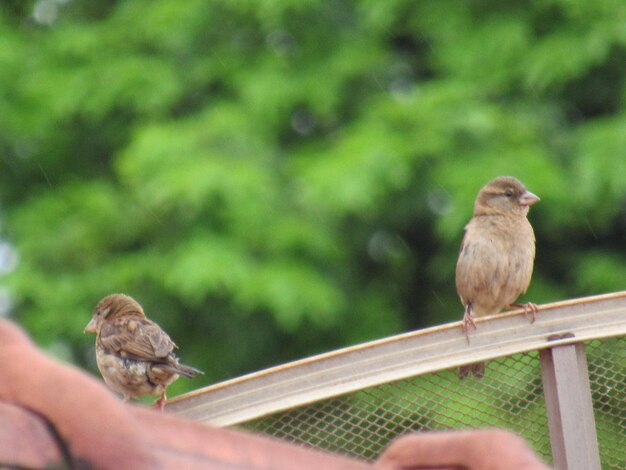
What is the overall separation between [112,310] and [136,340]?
2.00 feet

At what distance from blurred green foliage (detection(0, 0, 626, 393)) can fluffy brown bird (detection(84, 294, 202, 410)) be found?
1.65 m

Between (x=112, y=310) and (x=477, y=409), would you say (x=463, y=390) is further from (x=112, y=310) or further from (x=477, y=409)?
(x=112, y=310)

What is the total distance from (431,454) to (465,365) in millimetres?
1330

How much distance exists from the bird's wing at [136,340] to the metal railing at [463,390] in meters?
2.10

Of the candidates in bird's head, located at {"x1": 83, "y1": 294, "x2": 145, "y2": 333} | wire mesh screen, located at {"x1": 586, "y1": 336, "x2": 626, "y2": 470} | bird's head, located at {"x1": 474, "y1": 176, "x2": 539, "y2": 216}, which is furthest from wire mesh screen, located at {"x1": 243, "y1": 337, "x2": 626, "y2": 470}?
bird's head, located at {"x1": 474, "y1": 176, "x2": 539, "y2": 216}

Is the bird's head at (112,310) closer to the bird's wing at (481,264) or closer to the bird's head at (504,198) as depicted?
the bird's wing at (481,264)

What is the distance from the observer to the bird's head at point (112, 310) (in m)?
5.86

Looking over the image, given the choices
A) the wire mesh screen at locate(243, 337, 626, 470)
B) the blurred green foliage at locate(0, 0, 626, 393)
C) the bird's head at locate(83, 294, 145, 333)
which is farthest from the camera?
the blurred green foliage at locate(0, 0, 626, 393)

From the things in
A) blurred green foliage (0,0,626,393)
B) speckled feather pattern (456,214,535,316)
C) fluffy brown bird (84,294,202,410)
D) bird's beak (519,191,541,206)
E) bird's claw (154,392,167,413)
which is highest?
blurred green foliage (0,0,626,393)

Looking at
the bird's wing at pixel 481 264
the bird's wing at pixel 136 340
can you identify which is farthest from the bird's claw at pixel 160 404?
the bird's wing at pixel 481 264

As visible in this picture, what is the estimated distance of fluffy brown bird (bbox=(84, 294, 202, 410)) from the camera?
5320 millimetres

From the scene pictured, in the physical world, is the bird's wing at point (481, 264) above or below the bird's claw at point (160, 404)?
above

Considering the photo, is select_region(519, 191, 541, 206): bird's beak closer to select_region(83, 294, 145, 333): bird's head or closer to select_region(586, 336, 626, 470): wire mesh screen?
select_region(83, 294, 145, 333): bird's head

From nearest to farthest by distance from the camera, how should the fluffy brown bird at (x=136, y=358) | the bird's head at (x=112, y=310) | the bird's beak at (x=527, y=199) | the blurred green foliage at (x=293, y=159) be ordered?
1. the fluffy brown bird at (x=136, y=358)
2. the bird's head at (x=112, y=310)
3. the bird's beak at (x=527, y=199)
4. the blurred green foliage at (x=293, y=159)
